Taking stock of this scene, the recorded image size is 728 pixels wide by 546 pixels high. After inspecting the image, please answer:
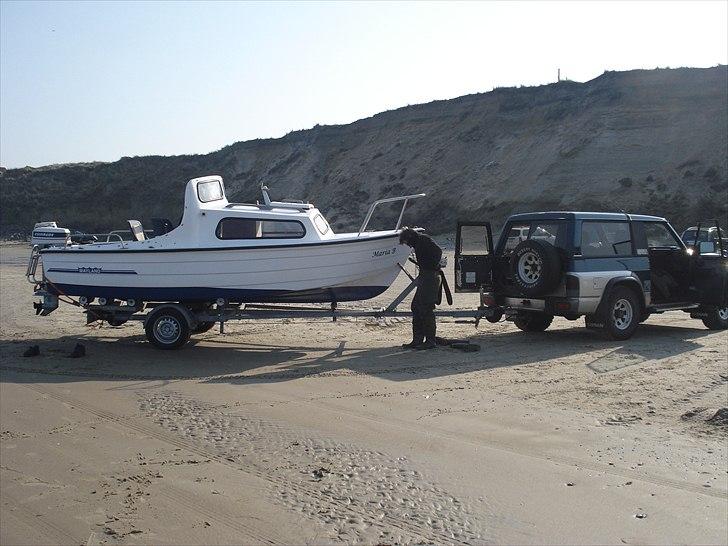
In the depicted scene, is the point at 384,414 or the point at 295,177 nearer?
the point at 384,414

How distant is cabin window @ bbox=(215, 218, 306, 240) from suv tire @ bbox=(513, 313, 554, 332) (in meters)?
3.93

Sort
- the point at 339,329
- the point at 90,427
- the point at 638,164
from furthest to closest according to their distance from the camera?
the point at 638,164 < the point at 339,329 < the point at 90,427

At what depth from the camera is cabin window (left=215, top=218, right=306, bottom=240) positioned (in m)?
11.1

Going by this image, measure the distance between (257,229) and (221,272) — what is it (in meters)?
0.86

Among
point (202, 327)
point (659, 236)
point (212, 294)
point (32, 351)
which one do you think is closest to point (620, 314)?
point (659, 236)

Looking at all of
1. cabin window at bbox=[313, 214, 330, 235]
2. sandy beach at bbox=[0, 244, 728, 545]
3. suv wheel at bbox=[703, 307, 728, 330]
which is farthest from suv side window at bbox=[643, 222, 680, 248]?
cabin window at bbox=[313, 214, 330, 235]

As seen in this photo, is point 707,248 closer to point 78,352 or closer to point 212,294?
point 212,294

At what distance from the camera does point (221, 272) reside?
1105 centimetres

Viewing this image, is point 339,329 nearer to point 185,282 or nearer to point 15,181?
point 185,282

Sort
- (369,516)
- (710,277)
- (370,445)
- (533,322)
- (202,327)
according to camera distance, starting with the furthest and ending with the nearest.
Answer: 1. (202,327)
2. (533,322)
3. (710,277)
4. (370,445)
5. (369,516)

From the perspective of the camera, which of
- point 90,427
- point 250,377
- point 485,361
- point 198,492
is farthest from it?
point 485,361

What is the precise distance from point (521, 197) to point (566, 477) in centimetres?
3338

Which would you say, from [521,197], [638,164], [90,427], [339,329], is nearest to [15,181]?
[521,197]

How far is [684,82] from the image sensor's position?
Result: 1583 inches
